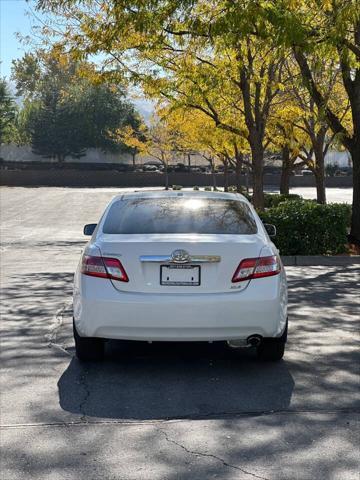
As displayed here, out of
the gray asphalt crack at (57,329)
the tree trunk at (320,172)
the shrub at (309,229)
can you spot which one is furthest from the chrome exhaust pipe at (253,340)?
the tree trunk at (320,172)

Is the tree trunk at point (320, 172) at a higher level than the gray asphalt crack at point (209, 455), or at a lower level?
higher

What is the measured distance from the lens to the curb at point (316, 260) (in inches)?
555

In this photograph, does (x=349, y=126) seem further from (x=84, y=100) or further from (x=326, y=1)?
(x=84, y=100)

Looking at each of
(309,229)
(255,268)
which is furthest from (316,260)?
(255,268)

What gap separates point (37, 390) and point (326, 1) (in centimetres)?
887

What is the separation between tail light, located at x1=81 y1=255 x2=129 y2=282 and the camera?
19.2 ft

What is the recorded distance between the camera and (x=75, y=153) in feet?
274

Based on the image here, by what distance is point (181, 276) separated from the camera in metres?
5.79

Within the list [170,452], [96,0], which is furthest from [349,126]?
[170,452]

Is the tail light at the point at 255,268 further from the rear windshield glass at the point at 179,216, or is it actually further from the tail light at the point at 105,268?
the tail light at the point at 105,268

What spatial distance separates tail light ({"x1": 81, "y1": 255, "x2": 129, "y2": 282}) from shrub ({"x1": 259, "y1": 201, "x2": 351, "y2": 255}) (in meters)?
8.93

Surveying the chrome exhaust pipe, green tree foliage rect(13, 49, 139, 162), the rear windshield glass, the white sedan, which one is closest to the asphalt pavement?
the chrome exhaust pipe

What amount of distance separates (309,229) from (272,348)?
28.2 ft

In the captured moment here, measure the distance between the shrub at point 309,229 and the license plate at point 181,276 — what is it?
29.2 ft
